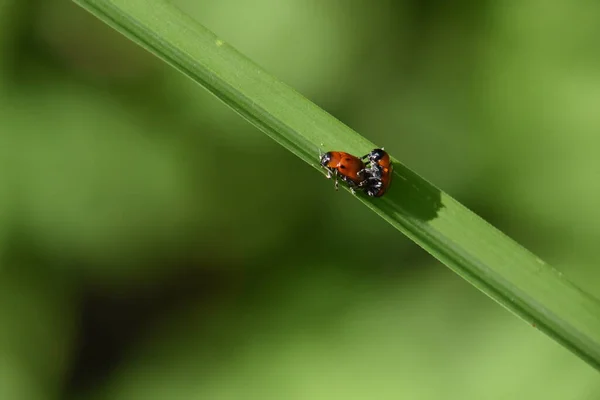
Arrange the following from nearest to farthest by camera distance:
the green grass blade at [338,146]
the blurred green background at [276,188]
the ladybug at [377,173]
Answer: the green grass blade at [338,146] → the ladybug at [377,173] → the blurred green background at [276,188]

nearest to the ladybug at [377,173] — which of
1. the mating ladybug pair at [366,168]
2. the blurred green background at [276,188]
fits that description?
the mating ladybug pair at [366,168]

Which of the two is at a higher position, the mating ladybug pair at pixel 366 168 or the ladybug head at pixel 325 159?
the mating ladybug pair at pixel 366 168

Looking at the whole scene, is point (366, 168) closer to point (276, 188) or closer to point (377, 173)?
point (377, 173)

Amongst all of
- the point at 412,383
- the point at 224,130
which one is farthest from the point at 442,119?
the point at 412,383

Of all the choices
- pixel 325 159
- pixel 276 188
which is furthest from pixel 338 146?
pixel 276 188

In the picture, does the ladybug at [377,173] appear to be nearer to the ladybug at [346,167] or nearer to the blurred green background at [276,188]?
the ladybug at [346,167]

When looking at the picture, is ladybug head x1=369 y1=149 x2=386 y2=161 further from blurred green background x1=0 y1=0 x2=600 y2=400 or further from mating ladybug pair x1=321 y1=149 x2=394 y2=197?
blurred green background x1=0 y1=0 x2=600 y2=400
